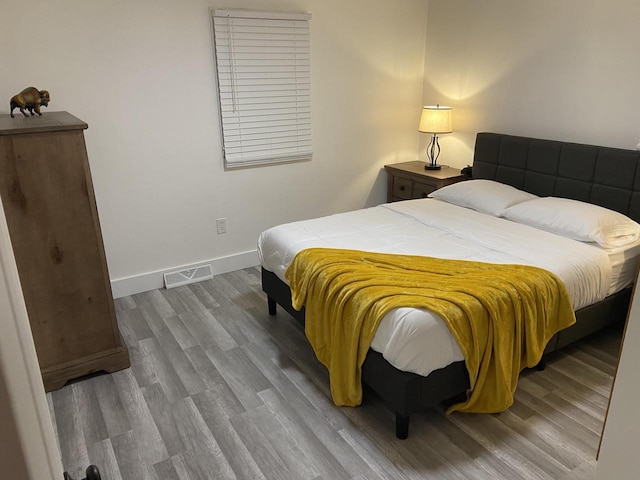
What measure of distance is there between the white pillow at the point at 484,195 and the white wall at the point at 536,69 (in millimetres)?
550

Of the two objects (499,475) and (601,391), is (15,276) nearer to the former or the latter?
(499,475)

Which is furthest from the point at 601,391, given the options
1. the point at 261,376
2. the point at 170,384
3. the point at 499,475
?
the point at 170,384

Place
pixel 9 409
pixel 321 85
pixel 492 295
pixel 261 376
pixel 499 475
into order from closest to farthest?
pixel 9 409, pixel 499 475, pixel 492 295, pixel 261 376, pixel 321 85

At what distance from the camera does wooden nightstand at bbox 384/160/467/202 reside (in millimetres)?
4090

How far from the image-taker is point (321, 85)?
159 inches

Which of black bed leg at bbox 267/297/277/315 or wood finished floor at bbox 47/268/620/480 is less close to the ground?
black bed leg at bbox 267/297/277/315

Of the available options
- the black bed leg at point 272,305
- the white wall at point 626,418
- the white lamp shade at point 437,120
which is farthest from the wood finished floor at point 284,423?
the white lamp shade at point 437,120

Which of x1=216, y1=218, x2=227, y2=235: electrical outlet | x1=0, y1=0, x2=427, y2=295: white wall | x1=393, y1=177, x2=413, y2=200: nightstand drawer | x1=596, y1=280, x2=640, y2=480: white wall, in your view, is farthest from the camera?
x1=393, y1=177, x2=413, y2=200: nightstand drawer

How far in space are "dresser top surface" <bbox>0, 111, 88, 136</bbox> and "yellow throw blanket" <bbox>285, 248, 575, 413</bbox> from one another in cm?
135

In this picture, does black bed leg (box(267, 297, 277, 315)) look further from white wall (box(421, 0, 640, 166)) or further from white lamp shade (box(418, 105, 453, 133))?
white wall (box(421, 0, 640, 166))

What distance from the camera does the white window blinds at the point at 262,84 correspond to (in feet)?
11.6

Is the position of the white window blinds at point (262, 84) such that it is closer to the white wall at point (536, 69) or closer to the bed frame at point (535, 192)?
the bed frame at point (535, 192)

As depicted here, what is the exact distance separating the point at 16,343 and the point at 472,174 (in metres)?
4.01

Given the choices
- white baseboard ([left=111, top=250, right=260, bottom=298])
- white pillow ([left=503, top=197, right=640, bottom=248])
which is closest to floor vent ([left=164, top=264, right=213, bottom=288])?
white baseboard ([left=111, top=250, right=260, bottom=298])
